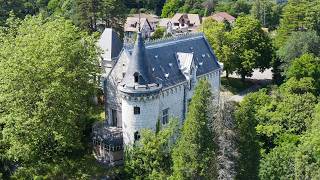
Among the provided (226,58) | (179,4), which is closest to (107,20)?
(226,58)

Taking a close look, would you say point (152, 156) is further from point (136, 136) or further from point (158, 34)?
point (158, 34)

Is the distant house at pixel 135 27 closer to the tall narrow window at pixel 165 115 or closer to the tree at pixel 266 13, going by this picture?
Answer: the tree at pixel 266 13

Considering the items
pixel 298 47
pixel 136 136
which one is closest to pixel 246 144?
pixel 136 136

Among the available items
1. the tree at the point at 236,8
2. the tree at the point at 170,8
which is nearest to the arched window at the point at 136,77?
the tree at the point at 170,8

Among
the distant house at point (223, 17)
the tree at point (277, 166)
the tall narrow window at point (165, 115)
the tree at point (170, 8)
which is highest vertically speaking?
the tree at point (170, 8)

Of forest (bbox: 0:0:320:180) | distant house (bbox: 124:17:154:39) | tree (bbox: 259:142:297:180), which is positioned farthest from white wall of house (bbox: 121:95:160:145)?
distant house (bbox: 124:17:154:39)

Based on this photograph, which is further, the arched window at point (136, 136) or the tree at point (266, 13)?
the tree at point (266, 13)

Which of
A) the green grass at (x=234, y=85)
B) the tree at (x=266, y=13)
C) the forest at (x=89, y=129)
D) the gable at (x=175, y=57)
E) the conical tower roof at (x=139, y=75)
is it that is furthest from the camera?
the tree at (x=266, y=13)

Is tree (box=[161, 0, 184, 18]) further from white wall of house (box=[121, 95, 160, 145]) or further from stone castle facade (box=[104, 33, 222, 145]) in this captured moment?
white wall of house (box=[121, 95, 160, 145])
